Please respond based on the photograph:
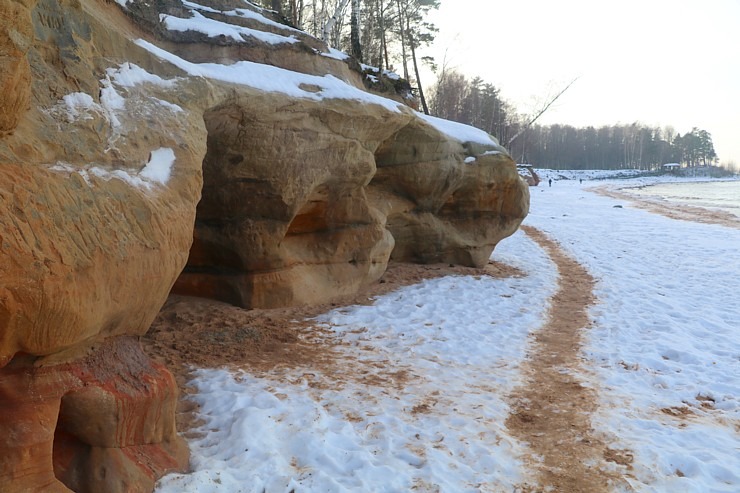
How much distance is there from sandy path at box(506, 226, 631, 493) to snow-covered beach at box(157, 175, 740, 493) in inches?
2.1

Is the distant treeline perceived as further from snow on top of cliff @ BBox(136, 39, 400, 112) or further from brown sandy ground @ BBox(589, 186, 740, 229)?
snow on top of cliff @ BBox(136, 39, 400, 112)

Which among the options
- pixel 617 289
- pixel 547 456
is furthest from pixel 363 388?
pixel 617 289

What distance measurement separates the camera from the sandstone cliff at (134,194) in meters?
2.96

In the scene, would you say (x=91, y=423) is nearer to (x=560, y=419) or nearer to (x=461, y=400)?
(x=461, y=400)

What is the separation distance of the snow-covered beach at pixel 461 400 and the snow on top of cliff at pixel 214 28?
4.30 meters

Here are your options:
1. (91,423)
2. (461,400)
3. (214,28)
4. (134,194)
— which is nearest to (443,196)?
(214,28)

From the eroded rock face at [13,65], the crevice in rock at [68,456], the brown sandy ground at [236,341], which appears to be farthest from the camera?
the brown sandy ground at [236,341]

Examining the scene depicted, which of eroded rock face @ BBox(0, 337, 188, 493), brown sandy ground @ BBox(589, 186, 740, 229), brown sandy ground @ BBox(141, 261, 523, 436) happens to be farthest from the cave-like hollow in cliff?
brown sandy ground @ BBox(589, 186, 740, 229)

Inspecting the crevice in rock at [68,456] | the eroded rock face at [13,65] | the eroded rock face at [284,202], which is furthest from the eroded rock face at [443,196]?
the crevice in rock at [68,456]

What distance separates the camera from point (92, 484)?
10.9 feet

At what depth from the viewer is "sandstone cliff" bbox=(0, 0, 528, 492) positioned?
9.71ft

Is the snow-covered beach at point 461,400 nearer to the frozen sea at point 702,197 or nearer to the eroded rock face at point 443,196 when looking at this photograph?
the eroded rock face at point 443,196

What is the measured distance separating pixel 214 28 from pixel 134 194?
15.1 feet

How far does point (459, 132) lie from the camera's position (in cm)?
1138
